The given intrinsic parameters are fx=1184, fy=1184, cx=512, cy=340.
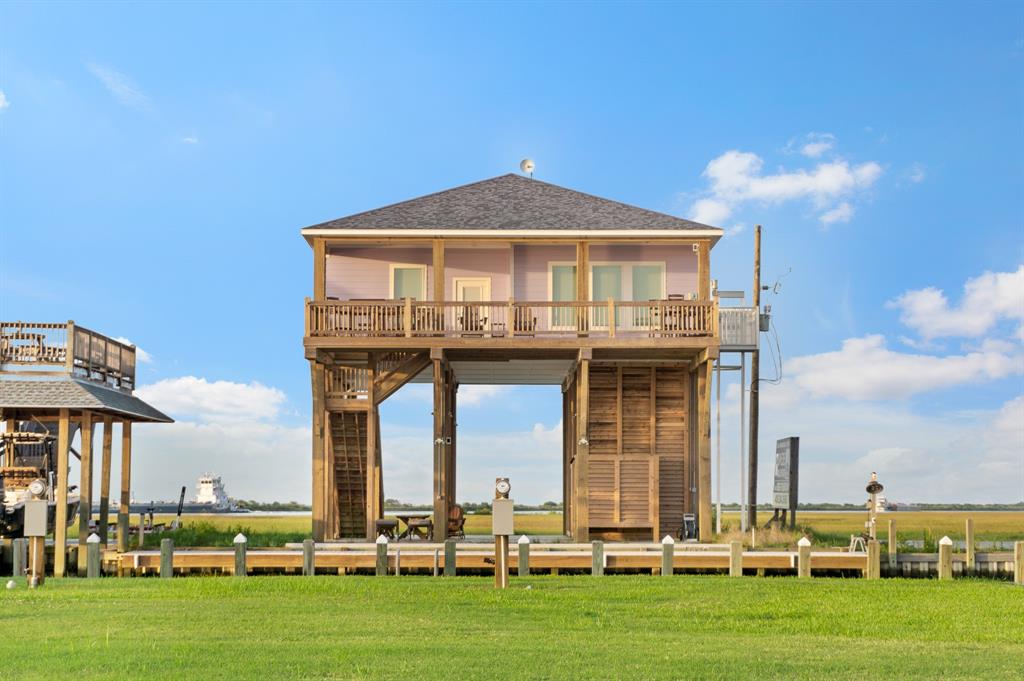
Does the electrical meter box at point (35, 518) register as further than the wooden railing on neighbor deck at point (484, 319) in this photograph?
No

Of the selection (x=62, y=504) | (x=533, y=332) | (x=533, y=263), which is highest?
(x=533, y=263)

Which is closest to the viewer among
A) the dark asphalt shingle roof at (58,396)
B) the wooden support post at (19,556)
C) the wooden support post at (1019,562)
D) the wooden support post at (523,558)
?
the wooden support post at (523,558)

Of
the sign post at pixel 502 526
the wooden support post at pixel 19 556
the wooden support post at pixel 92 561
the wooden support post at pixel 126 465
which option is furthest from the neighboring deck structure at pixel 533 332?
the sign post at pixel 502 526

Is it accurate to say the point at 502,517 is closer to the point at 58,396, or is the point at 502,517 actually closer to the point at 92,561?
the point at 92,561

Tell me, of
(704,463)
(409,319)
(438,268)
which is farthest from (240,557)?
(704,463)

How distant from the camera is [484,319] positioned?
99.3 feet

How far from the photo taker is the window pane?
32.7 metres

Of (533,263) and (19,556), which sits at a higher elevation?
(533,263)

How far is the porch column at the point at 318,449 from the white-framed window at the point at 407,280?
11.0 ft

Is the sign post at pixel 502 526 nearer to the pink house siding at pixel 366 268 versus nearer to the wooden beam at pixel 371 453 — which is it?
the wooden beam at pixel 371 453

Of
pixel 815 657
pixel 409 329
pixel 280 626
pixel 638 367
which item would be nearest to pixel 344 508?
pixel 409 329

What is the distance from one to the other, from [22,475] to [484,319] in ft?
54.2

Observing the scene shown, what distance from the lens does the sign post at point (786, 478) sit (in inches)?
1405

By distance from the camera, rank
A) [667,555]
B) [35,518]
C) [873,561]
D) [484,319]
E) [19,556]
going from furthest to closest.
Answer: [484,319]
[19,556]
[873,561]
[667,555]
[35,518]
